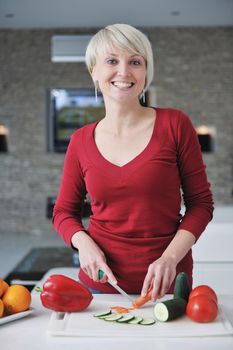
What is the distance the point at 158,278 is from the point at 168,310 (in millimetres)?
146

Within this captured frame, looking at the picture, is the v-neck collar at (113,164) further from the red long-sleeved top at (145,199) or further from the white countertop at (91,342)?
the white countertop at (91,342)

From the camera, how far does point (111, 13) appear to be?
24.3 feet

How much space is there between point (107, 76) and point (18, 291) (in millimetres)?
612

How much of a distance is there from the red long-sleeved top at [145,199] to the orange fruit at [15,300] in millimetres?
259

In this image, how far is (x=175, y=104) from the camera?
8211mm

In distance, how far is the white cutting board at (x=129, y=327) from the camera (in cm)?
116

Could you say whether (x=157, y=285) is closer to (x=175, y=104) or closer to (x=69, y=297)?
(x=69, y=297)

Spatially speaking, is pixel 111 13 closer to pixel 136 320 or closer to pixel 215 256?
pixel 215 256

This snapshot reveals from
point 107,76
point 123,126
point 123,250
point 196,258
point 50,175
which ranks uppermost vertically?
point 107,76

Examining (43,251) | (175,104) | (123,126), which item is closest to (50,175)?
(175,104)

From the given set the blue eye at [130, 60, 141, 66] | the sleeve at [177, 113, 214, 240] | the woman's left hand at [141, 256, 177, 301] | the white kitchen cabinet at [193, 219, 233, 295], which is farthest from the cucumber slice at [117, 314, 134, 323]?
the white kitchen cabinet at [193, 219, 233, 295]

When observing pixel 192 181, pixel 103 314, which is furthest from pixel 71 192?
pixel 103 314

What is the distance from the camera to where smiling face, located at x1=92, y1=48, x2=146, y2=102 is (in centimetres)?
148

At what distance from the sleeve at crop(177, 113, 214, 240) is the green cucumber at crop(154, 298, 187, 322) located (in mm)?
268
